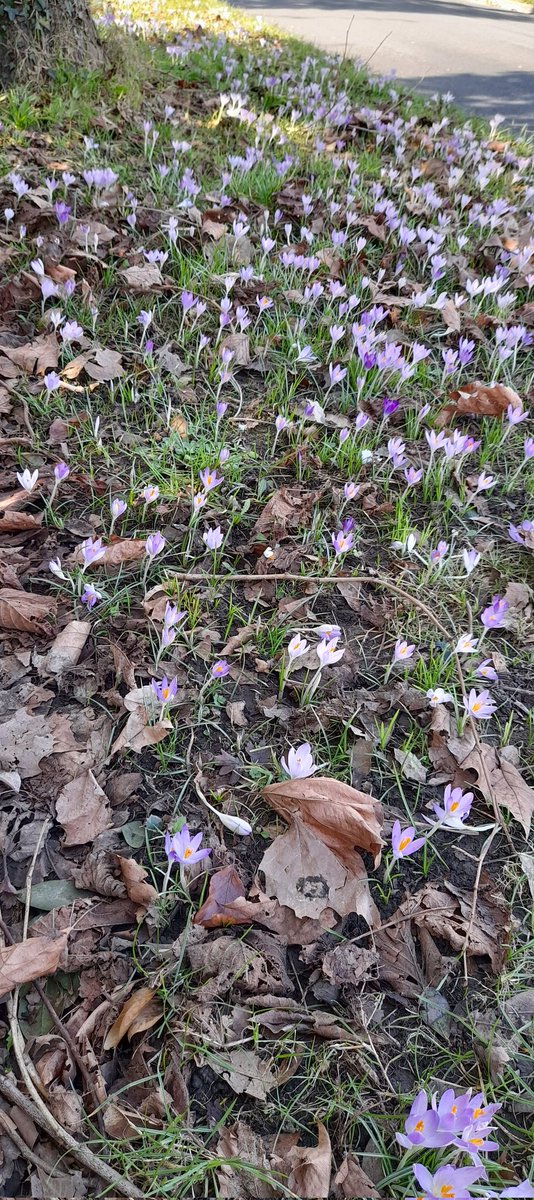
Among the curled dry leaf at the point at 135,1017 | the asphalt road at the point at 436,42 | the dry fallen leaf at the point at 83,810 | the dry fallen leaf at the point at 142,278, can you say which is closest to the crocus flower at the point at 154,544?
the dry fallen leaf at the point at 83,810

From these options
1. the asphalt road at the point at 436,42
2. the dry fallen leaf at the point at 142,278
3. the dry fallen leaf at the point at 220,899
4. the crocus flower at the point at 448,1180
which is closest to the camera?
the crocus flower at the point at 448,1180

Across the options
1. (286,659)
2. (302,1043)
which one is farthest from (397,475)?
(302,1043)

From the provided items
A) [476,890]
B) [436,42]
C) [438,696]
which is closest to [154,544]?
[438,696]

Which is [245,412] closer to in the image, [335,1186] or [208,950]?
[208,950]

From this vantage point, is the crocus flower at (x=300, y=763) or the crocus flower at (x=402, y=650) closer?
the crocus flower at (x=300, y=763)

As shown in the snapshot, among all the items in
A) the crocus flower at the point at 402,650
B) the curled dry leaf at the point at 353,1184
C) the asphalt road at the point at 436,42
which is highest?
the asphalt road at the point at 436,42

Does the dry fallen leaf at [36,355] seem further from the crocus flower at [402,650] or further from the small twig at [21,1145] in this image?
the small twig at [21,1145]
